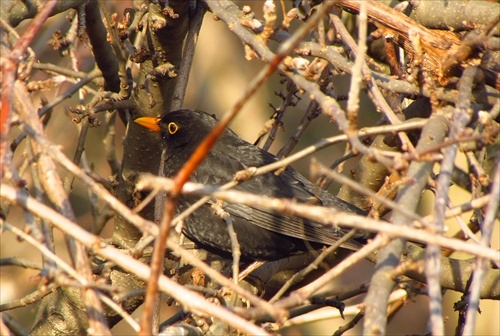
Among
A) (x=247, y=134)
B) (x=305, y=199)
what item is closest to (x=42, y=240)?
(x=305, y=199)

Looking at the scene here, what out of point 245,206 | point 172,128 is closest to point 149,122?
point 172,128

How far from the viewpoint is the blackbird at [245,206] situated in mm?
4934

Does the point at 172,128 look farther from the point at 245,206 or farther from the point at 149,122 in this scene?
the point at 245,206

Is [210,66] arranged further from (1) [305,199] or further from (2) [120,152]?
(1) [305,199]

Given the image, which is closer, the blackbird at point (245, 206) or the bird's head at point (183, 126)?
the blackbird at point (245, 206)

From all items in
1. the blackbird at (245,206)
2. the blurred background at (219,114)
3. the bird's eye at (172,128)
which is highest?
the blurred background at (219,114)

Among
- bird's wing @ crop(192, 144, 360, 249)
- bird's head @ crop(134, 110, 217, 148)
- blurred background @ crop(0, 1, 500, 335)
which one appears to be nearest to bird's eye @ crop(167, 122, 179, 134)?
bird's head @ crop(134, 110, 217, 148)

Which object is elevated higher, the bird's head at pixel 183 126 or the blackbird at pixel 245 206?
the bird's head at pixel 183 126

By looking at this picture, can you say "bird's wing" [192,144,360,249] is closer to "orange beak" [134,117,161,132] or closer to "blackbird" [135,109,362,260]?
"blackbird" [135,109,362,260]

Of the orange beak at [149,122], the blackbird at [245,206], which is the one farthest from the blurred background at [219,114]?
the orange beak at [149,122]

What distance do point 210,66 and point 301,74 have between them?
5.06 meters

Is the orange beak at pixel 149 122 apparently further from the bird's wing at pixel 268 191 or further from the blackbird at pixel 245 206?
the bird's wing at pixel 268 191

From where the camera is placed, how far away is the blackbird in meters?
4.93

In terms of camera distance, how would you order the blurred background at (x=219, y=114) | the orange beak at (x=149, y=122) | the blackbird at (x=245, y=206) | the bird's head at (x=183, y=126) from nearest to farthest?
1. the orange beak at (x=149, y=122)
2. the blackbird at (x=245, y=206)
3. the bird's head at (x=183, y=126)
4. the blurred background at (x=219, y=114)
